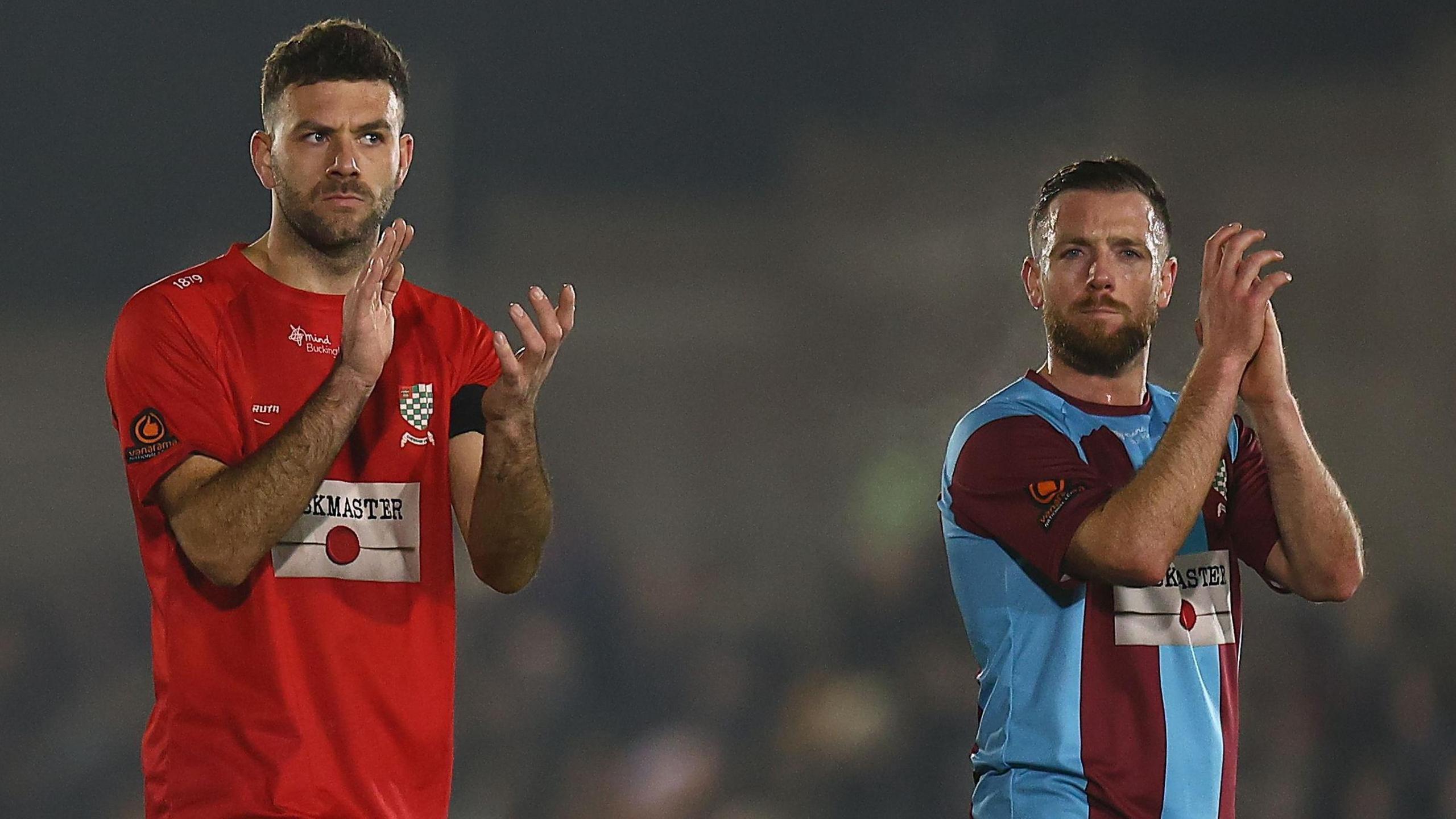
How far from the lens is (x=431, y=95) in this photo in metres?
3.85

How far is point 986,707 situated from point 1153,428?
46cm

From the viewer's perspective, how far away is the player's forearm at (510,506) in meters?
2.04

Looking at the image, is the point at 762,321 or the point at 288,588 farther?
the point at 762,321

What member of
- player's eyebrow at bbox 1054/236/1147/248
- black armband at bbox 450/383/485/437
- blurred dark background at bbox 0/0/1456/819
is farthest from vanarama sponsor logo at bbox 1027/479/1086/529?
blurred dark background at bbox 0/0/1456/819

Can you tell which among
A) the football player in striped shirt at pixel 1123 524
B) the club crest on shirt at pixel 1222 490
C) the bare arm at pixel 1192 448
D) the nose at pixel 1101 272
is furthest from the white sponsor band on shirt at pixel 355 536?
the club crest on shirt at pixel 1222 490

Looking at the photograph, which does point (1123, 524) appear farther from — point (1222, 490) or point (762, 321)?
point (762, 321)

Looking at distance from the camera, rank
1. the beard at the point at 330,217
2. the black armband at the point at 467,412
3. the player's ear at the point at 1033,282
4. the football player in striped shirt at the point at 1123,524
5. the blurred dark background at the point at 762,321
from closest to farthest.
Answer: the football player in striped shirt at the point at 1123,524, the beard at the point at 330,217, the black armband at the point at 467,412, the player's ear at the point at 1033,282, the blurred dark background at the point at 762,321

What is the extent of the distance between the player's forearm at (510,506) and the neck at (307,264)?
0.28 metres

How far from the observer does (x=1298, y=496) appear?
206 centimetres

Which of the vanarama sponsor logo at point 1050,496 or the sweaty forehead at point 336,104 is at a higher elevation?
the sweaty forehead at point 336,104

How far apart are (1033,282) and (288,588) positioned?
110 centimetres

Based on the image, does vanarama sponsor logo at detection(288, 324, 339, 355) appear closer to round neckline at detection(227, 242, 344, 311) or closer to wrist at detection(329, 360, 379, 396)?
round neckline at detection(227, 242, 344, 311)

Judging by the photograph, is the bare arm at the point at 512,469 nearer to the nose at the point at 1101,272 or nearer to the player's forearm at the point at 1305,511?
the nose at the point at 1101,272

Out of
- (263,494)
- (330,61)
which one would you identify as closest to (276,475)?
(263,494)
